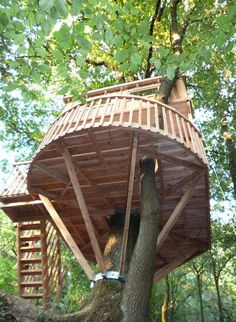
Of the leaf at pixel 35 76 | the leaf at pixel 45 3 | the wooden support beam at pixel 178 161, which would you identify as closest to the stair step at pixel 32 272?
the wooden support beam at pixel 178 161

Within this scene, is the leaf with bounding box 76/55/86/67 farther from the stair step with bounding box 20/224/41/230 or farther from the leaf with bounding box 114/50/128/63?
the stair step with bounding box 20/224/41/230

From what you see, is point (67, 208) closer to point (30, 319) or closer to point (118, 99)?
point (118, 99)

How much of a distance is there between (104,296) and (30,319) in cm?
133

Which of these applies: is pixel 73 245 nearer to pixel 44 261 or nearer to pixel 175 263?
pixel 44 261

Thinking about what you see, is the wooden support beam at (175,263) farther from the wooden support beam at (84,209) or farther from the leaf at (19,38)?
the leaf at (19,38)

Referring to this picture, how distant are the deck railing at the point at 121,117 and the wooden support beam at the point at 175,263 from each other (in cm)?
349

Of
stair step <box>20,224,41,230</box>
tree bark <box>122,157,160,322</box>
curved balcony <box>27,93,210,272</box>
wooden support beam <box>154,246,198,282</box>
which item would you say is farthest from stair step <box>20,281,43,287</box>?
tree bark <box>122,157,160,322</box>

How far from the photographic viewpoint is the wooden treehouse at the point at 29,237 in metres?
8.70

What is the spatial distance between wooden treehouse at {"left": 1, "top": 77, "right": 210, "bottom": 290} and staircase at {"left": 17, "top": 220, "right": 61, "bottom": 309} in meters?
0.57

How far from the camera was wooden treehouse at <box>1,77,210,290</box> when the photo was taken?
5918 millimetres

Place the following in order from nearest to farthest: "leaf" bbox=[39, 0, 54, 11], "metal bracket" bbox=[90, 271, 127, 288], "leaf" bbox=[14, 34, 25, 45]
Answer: "leaf" bbox=[39, 0, 54, 11] < "leaf" bbox=[14, 34, 25, 45] < "metal bracket" bbox=[90, 271, 127, 288]

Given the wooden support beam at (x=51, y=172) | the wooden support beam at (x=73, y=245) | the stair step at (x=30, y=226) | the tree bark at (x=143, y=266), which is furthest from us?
the stair step at (x=30, y=226)

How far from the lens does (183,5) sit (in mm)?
12266

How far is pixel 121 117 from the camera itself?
5734mm
